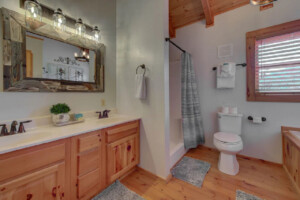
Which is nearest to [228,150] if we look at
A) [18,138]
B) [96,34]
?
[18,138]

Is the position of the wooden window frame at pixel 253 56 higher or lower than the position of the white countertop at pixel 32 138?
higher

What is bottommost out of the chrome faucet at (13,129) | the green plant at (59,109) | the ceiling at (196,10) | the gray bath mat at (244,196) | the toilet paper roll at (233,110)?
the gray bath mat at (244,196)

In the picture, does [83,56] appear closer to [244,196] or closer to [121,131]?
[121,131]

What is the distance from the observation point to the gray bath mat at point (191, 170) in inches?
62.2

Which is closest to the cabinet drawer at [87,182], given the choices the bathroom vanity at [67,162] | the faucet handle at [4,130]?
the bathroom vanity at [67,162]

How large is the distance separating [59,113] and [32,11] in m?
1.06

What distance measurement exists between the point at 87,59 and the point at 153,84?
39.9 inches

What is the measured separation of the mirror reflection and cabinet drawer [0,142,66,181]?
2.73 ft

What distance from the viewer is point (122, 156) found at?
1.55m

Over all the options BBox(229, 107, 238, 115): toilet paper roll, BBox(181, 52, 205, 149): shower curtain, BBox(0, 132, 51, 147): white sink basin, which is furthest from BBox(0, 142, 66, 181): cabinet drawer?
BBox(229, 107, 238, 115): toilet paper roll

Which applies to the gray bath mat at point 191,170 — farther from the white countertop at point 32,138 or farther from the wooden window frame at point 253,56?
the wooden window frame at point 253,56

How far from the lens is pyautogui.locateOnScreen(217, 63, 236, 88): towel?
2.08m

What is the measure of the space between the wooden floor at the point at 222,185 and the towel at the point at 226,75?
1.33 metres

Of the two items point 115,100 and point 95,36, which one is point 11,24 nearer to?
point 95,36
